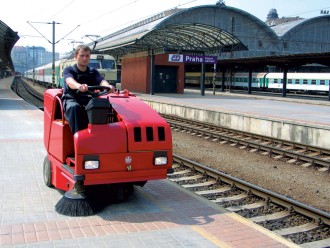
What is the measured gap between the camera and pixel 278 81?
47.3 meters

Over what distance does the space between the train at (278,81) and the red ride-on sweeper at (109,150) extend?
31.0 meters

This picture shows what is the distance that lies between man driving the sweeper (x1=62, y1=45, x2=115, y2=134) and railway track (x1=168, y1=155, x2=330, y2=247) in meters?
2.79

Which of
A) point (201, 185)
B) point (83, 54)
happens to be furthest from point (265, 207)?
point (83, 54)

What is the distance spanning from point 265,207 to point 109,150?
290cm

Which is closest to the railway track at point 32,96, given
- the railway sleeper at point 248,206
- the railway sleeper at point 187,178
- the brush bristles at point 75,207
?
the railway sleeper at point 187,178

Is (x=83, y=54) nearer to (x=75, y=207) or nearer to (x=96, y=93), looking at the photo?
(x=96, y=93)

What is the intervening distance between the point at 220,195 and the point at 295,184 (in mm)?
2096

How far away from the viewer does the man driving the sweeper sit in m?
5.36

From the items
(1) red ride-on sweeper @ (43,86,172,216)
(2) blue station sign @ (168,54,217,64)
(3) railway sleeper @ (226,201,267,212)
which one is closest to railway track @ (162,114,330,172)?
(3) railway sleeper @ (226,201,267,212)

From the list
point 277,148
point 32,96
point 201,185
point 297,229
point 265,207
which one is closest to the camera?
point 297,229

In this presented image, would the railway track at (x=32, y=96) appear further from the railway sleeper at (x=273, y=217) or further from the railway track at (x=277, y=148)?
the railway sleeper at (x=273, y=217)

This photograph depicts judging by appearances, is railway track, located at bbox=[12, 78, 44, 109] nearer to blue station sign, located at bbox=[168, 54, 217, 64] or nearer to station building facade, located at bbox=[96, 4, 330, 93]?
station building facade, located at bbox=[96, 4, 330, 93]

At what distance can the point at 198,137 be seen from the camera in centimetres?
1540

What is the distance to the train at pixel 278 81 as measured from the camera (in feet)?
139
